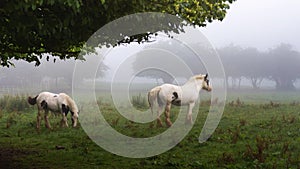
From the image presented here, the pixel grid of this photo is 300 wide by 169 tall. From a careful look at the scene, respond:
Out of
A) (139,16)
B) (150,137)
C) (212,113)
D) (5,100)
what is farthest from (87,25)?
(5,100)

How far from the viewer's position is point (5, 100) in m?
32.6

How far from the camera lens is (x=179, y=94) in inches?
845

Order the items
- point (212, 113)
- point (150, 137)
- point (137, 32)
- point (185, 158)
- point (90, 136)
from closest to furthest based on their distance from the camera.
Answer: point (137, 32), point (185, 158), point (150, 137), point (90, 136), point (212, 113)

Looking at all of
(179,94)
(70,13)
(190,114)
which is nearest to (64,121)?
(179,94)

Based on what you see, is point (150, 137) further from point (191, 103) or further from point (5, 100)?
point (5, 100)

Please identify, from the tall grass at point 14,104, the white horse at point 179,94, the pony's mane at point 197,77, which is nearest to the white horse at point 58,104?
the white horse at point 179,94

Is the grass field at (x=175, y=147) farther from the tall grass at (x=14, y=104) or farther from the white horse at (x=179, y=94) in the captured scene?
the tall grass at (x=14, y=104)

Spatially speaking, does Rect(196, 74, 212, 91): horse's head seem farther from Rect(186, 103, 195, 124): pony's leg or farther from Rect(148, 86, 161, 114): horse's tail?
Rect(148, 86, 161, 114): horse's tail

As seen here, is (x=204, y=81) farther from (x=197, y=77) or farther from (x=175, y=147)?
(x=175, y=147)

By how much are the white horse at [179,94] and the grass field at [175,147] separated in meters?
1.22

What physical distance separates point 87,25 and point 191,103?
12629 mm

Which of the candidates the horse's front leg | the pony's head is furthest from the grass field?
the pony's head

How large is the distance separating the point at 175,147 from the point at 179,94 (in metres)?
5.57

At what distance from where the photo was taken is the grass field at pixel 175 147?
1346 centimetres
